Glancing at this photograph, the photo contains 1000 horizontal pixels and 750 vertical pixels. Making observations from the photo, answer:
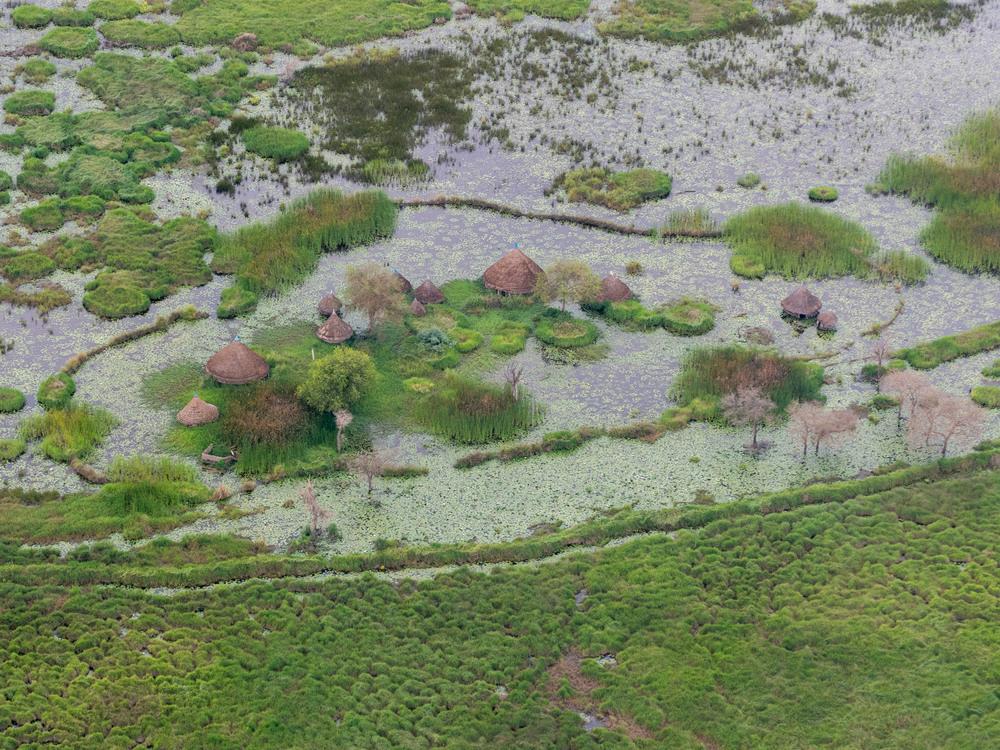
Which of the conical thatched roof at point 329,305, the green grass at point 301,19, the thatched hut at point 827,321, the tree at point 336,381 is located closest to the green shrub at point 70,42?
the green grass at point 301,19

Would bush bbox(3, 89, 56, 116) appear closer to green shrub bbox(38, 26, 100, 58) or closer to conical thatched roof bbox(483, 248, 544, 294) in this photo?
green shrub bbox(38, 26, 100, 58)

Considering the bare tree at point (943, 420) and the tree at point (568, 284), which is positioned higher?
the tree at point (568, 284)

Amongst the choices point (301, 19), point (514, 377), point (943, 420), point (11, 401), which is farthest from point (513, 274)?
point (301, 19)

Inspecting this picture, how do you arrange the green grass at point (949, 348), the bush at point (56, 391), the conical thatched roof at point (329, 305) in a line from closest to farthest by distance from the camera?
the bush at point (56, 391)
the green grass at point (949, 348)
the conical thatched roof at point (329, 305)

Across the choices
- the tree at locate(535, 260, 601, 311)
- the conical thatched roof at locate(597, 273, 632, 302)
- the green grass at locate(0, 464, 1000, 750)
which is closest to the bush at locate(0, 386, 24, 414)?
the green grass at locate(0, 464, 1000, 750)

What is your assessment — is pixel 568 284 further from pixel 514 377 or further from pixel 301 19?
pixel 301 19

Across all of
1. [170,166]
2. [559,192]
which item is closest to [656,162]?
[559,192]

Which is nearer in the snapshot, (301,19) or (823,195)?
(823,195)

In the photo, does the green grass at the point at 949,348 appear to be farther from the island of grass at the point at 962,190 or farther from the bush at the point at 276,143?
the bush at the point at 276,143
